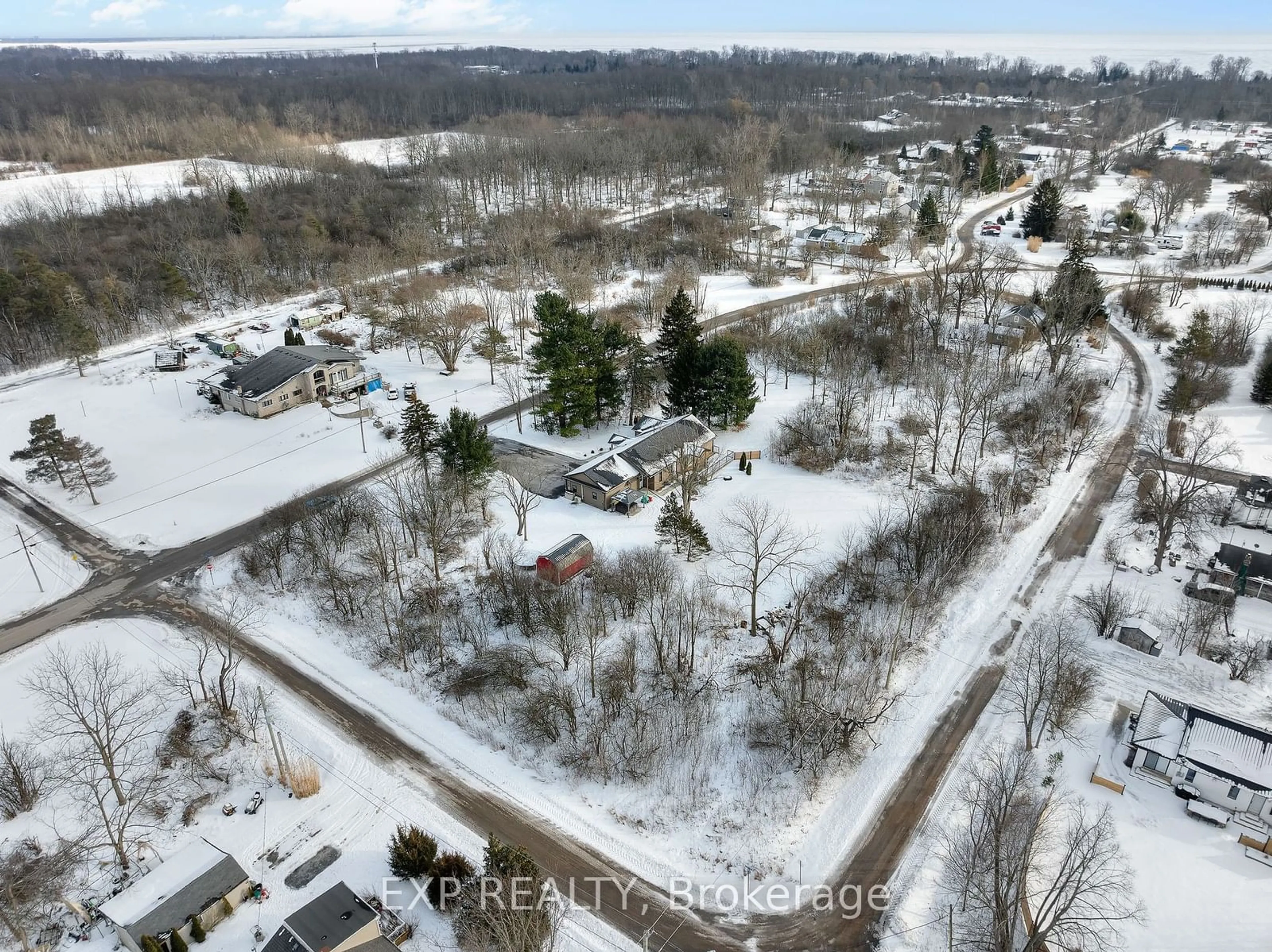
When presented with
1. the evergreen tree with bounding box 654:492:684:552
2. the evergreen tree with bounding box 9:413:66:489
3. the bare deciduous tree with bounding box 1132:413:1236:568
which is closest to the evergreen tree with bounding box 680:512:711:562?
the evergreen tree with bounding box 654:492:684:552

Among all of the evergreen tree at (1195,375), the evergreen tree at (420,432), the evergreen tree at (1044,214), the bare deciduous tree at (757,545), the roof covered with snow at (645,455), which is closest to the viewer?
the bare deciduous tree at (757,545)

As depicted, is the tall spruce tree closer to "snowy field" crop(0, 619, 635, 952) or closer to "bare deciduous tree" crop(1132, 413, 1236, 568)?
"snowy field" crop(0, 619, 635, 952)

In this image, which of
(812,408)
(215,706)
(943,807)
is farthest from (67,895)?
(812,408)

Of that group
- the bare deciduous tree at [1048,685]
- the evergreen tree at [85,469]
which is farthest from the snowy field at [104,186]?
the bare deciduous tree at [1048,685]

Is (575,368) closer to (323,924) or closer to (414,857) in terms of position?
(414,857)

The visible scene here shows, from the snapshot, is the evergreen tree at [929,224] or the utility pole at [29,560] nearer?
the utility pole at [29,560]

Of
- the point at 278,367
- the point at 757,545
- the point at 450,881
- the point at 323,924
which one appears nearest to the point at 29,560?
the point at 278,367

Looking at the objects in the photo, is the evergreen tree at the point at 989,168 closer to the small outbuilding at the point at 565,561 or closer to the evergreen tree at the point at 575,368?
the evergreen tree at the point at 575,368
